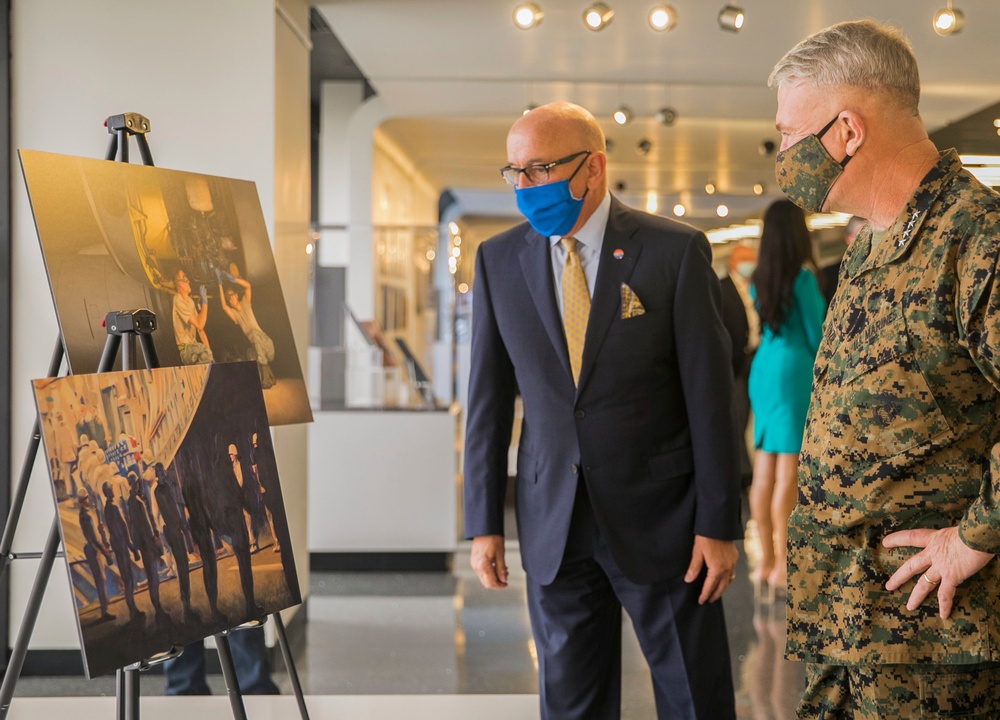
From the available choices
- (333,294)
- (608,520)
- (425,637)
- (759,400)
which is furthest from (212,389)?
(333,294)

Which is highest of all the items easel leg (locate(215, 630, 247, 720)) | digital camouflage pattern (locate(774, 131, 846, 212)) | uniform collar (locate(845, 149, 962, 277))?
digital camouflage pattern (locate(774, 131, 846, 212))

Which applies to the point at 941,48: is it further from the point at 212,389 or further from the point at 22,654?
the point at 22,654

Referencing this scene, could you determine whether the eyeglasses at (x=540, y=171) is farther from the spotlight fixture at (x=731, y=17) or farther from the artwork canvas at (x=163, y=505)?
the spotlight fixture at (x=731, y=17)

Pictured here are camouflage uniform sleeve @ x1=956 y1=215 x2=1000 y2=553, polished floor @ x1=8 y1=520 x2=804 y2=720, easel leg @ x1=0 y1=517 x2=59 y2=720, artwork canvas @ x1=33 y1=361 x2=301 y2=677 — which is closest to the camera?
camouflage uniform sleeve @ x1=956 y1=215 x2=1000 y2=553

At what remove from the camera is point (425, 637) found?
442 centimetres

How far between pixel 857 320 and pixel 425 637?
3.30 metres

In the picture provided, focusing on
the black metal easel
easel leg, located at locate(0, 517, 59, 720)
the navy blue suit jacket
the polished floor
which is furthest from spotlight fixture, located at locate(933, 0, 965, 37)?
easel leg, located at locate(0, 517, 59, 720)

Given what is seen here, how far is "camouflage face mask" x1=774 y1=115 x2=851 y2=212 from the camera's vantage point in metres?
1.51

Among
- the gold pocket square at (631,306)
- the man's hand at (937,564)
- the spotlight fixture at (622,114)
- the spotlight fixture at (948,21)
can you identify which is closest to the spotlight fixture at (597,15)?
the spotlight fixture at (948,21)

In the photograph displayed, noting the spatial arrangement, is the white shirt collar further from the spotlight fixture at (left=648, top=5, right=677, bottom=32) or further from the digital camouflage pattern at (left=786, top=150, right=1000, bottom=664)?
the spotlight fixture at (left=648, top=5, right=677, bottom=32)

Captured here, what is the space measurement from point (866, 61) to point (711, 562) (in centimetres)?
104

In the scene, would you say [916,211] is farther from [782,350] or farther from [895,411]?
[782,350]

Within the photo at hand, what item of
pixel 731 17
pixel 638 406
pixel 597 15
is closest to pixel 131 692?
pixel 638 406

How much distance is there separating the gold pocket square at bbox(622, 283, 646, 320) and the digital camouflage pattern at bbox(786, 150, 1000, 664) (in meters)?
0.57
